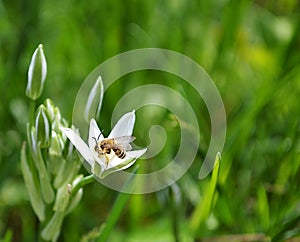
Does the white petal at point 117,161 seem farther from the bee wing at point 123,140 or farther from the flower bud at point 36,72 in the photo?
the flower bud at point 36,72

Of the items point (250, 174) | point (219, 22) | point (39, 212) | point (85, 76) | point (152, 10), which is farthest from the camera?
point (219, 22)

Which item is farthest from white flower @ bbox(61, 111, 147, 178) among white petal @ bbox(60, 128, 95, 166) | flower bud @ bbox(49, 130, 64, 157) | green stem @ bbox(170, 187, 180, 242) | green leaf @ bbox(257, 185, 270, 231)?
green leaf @ bbox(257, 185, 270, 231)

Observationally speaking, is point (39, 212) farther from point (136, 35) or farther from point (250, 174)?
point (136, 35)

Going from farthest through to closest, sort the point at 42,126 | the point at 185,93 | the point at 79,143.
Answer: the point at 185,93, the point at 42,126, the point at 79,143

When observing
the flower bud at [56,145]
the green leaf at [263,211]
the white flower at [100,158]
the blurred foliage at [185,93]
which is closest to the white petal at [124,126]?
the white flower at [100,158]

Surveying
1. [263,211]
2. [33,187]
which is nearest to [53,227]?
[33,187]

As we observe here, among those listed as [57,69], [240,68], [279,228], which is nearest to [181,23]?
[240,68]

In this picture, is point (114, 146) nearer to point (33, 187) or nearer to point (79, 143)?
point (79, 143)
